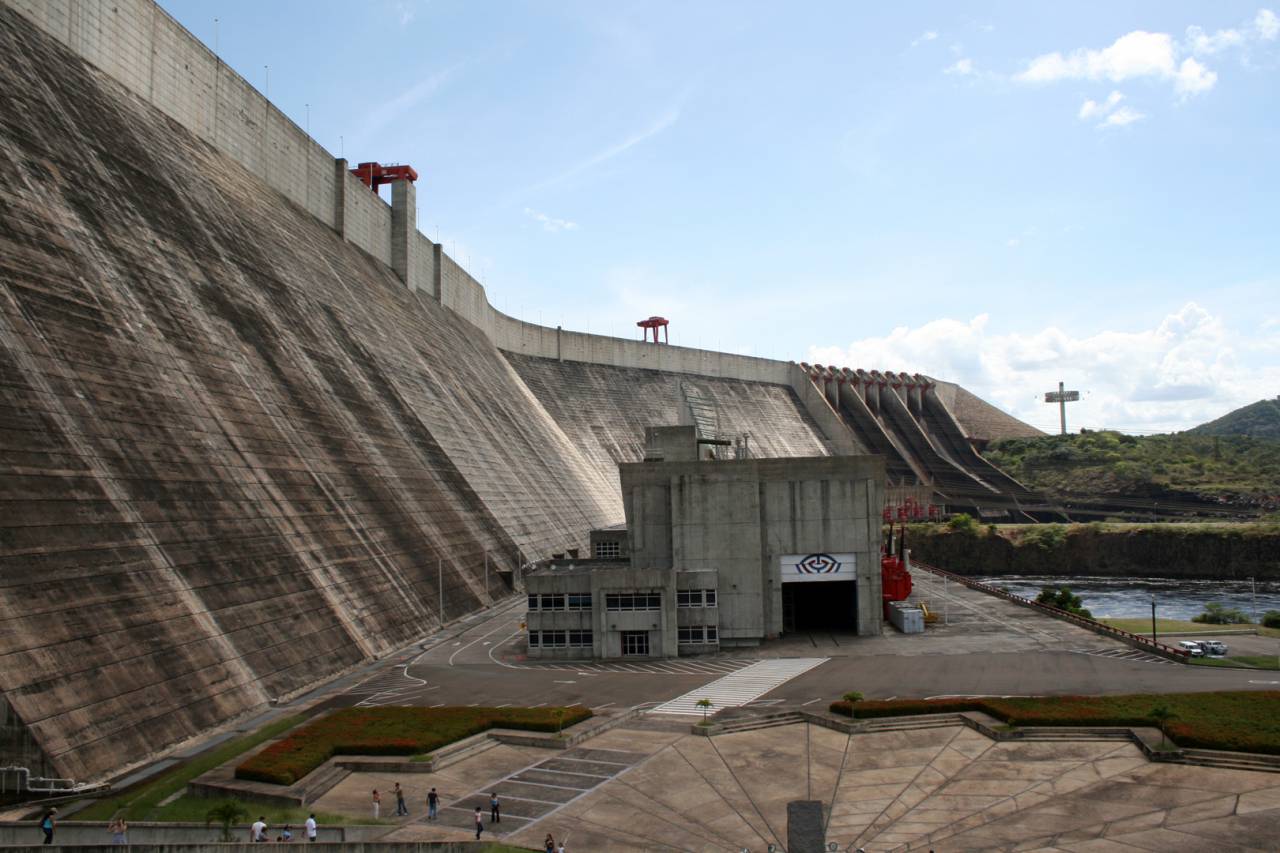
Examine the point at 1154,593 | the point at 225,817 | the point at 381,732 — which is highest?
the point at 225,817

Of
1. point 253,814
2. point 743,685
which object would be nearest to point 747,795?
point 253,814

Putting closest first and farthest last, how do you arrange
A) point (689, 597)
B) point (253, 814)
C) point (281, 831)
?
1. point (281, 831)
2. point (253, 814)
3. point (689, 597)

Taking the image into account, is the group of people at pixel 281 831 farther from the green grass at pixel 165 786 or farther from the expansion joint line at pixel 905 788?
the expansion joint line at pixel 905 788

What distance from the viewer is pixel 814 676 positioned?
122 feet

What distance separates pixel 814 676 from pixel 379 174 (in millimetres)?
63783

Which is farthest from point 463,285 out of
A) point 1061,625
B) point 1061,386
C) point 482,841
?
point 1061,386

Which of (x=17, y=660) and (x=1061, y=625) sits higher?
(x=17, y=660)

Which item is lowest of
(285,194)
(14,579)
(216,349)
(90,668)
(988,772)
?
(988,772)

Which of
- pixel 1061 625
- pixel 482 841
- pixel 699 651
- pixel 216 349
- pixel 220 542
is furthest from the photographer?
pixel 1061 625

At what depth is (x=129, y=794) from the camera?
68.6ft

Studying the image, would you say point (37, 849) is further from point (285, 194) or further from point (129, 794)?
point (285, 194)

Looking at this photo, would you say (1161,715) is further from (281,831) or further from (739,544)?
(281,831)

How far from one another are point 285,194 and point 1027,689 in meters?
53.2

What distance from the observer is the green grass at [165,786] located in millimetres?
19891
